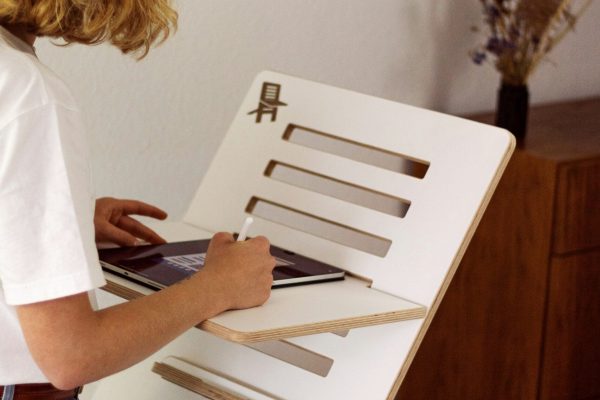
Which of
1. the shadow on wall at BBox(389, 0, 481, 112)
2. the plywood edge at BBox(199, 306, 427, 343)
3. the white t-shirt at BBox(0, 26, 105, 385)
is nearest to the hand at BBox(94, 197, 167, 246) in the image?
the plywood edge at BBox(199, 306, 427, 343)

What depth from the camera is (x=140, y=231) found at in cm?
173

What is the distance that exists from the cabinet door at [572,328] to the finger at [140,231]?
122 cm

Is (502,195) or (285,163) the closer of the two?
(285,163)

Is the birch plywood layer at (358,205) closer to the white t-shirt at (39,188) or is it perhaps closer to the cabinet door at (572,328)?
the white t-shirt at (39,188)

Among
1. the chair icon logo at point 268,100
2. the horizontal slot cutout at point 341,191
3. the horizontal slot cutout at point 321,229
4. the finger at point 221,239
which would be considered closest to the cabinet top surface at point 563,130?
the horizontal slot cutout at point 341,191

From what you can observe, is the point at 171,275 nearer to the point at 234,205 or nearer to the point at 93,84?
the point at 234,205

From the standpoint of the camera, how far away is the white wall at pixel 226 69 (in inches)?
95.7

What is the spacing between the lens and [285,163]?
1838 millimetres

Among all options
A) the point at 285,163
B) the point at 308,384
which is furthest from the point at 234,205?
the point at 308,384

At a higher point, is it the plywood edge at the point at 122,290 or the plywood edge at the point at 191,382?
the plywood edge at the point at 122,290

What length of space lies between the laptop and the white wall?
792 millimetres

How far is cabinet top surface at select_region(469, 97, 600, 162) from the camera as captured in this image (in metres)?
2.68

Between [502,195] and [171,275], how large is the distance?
4.52 feet

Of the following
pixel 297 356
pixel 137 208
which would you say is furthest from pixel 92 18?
pixel 297 356
